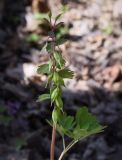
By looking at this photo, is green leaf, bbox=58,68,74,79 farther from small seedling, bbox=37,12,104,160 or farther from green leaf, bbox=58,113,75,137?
green leaf, bbox=58,113,75,137

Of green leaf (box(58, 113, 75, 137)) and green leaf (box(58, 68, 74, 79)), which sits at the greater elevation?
green leaf (box(58, 68, 74, 79))

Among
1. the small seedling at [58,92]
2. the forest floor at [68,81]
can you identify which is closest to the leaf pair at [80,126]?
the small seedling at [58,92]

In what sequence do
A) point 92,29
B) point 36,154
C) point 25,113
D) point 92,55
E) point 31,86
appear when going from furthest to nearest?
Result: point 92,29
point 92,55
point 31,86
point 25,113
point 36,154

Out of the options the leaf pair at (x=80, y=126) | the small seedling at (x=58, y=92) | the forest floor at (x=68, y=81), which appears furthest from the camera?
the forest floor at (x=68, y=81)

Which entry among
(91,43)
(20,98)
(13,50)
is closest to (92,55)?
(91,43)

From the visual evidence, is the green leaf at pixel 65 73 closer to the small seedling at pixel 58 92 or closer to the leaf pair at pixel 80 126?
the small seedling at pixel 58 92

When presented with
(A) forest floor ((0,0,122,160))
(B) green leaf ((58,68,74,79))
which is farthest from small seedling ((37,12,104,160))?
(A) forest floor ((0,0,122,160))

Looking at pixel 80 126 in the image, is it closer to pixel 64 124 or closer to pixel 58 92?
pixel 64 124

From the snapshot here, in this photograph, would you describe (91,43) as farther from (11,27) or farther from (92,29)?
(11,27)

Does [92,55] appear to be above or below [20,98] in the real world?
above
